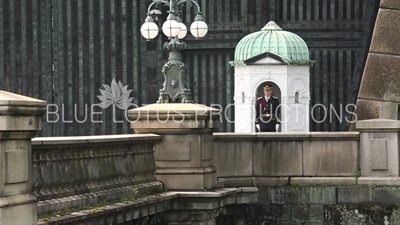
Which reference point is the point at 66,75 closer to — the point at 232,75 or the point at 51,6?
the point at 51,6

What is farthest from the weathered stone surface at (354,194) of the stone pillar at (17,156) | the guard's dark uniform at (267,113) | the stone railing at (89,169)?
the stone pillar at (17,156)

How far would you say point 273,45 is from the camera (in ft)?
97.7

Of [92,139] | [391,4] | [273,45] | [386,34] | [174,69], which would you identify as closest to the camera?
[92,139]

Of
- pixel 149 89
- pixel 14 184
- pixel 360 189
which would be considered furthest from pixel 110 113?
pixel 14 184

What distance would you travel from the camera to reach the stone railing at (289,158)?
923 inches

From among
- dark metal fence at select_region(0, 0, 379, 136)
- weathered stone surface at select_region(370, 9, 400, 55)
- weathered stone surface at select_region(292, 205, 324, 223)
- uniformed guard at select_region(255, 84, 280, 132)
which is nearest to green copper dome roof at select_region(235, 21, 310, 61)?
uniformed guard at select_region(255, 84, 280, 132)

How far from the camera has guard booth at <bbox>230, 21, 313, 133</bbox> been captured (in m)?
27.9

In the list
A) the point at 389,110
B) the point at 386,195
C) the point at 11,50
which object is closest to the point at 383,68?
the point at 389,110

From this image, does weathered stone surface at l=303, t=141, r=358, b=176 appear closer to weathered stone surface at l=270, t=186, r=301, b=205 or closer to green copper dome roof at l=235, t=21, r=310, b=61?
weathered stone surface at l=270, t=186, r=301, b=205

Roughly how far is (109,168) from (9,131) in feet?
16.5

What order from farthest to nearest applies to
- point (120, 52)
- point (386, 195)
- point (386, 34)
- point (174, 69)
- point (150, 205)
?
point (120, 52)
point (386, 34)
point (174, 69)
point (386, 195)
point (150, 205)

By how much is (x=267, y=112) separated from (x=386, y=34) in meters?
2.59

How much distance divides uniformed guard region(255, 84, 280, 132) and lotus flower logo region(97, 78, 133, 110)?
8511 mm

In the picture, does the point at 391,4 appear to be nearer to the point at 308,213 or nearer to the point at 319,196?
the point at 319,196
